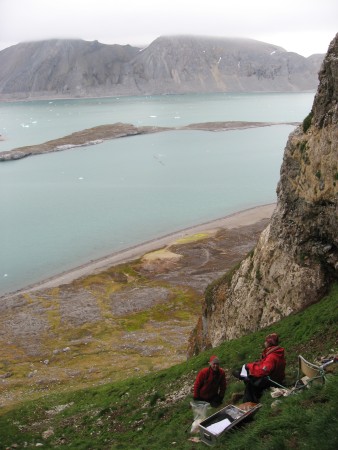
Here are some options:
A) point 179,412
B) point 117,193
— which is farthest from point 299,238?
point 117,193

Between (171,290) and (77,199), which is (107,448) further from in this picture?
(77,199)

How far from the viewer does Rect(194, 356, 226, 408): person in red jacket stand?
38.0 ft

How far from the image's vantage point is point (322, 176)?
18.7 m

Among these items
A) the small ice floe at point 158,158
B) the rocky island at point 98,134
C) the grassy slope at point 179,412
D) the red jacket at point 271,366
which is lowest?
the grassy slope at point 179,412

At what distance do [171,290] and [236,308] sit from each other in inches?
978

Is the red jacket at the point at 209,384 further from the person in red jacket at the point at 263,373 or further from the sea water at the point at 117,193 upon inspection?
the sea water at the point at 117,193

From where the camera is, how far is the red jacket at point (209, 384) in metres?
11.6

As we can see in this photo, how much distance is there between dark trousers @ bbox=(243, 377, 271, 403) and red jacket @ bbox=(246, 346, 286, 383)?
111 mm

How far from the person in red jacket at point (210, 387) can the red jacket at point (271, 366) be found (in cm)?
101

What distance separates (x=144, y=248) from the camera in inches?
2334

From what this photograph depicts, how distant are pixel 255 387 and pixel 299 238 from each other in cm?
1001

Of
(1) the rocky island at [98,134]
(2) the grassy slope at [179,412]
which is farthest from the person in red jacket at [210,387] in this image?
(1) the rocky island at [98,134]

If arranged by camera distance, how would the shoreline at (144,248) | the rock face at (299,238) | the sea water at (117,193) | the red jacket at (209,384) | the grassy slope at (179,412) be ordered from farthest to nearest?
the sea water at (117,193) → the shoreline at (144,248) → the rock face at (299,238) → the red jacket at (209,384) → the grassy slope at (179,412)

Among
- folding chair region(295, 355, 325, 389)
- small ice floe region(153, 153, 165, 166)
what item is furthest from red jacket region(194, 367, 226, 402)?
small ice floe region(153, 153, 165, 166)
